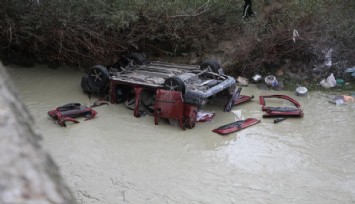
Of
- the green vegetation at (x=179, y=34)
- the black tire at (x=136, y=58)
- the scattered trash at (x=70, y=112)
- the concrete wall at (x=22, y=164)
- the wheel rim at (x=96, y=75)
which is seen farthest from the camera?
the green vegetation at (x=179, y=34)

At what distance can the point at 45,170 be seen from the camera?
720mm

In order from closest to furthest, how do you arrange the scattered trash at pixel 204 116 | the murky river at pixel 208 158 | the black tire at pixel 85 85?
the murky river at pixel 208 158, the scattered trash at pixel 204 116, the black tire at pixel 85 85

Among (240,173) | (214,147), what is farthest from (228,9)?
(240,173)

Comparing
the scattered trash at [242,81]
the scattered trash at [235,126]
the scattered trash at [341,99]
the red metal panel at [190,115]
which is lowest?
the scattered trash at [235,126]

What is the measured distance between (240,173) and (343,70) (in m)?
5.78

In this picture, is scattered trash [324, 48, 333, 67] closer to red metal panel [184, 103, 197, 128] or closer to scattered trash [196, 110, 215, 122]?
scattered trash [196, 110, 215, 122]

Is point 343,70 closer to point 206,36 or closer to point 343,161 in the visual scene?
point 206,36

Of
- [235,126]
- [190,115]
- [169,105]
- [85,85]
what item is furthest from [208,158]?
[85,85]

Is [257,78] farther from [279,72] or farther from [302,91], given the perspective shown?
[302,91]

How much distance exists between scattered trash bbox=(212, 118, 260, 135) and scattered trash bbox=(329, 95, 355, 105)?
2.13 m

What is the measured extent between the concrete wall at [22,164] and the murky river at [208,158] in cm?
473

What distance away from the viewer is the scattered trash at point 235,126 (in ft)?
24.6

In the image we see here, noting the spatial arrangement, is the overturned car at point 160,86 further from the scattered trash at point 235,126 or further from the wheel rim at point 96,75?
the scattered trash at point 235,126

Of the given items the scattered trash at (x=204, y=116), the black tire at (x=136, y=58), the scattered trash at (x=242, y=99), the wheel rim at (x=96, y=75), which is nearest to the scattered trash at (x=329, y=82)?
the scattered trash at (x=242, y=99)
